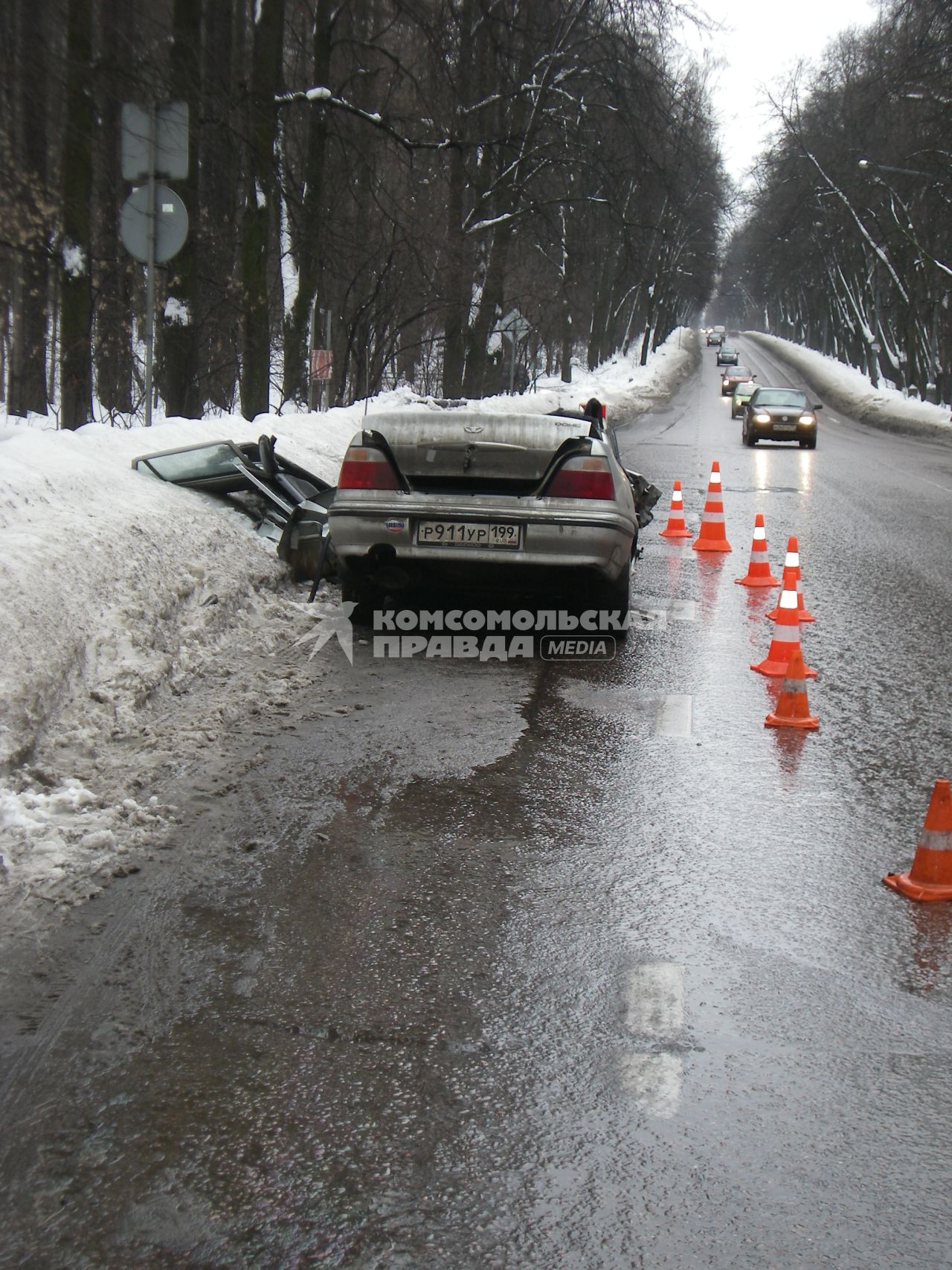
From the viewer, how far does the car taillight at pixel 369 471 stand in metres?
7.86

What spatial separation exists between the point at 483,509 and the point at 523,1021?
4597 mm

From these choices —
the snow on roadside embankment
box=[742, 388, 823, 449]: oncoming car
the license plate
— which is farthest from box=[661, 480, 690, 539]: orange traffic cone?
the snow on roadside embankment

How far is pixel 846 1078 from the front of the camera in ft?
10.5

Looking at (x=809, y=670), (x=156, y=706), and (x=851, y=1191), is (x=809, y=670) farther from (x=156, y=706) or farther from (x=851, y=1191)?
(x=851, y=1191)

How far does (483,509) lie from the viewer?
7.71 m

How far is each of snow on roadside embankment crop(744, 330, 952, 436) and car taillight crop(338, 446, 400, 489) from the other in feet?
115

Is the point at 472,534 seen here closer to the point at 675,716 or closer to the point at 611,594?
the point at 611,594

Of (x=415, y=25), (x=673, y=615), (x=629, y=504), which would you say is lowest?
(x=673, y=615)

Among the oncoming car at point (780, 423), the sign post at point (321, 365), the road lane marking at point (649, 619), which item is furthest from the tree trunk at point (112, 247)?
the oncoming car at point (780, 423)

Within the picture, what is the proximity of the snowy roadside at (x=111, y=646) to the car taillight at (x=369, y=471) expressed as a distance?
987mm

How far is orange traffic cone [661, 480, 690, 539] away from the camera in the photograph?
13.9 metres

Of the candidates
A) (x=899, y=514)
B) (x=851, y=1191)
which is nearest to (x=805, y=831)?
(x=851, y=1191)

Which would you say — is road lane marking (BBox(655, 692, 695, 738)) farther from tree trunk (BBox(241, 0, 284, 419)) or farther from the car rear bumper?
tree trunk (BBox(241, 0, 284, 419))

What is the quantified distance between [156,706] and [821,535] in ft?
31.7
